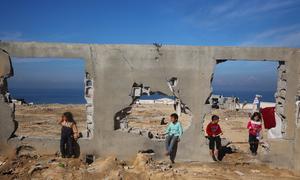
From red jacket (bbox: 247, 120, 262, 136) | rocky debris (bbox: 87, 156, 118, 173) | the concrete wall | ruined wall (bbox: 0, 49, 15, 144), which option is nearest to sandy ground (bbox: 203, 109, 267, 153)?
red jacket (bbox: 247, 120, 262, 136)

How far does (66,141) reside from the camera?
330 inches

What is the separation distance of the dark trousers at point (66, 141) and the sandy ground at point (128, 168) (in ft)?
0.78

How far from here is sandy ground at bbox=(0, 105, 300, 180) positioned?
750 centimetres

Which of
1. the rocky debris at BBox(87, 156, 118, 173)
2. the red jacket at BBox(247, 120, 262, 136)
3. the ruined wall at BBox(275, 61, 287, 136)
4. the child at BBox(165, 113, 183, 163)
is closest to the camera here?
the rocky debris at BBox(87, 156, 118, 173)

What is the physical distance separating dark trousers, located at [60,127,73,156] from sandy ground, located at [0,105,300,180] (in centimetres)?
24

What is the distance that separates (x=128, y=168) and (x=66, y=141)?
174 cm

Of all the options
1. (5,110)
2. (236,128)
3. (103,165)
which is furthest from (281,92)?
(236,128)

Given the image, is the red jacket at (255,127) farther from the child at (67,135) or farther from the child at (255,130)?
the child at (67,135)

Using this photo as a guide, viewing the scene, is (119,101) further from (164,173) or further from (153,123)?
(153,123)

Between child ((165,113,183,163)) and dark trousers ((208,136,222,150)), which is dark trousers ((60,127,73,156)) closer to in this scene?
child ((165,113,183,163))

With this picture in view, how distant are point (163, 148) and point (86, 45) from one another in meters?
3.33

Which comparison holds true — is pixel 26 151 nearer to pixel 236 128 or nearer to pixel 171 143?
pixel 171 143

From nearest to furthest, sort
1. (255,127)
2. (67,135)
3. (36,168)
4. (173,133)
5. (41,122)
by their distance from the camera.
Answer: (36,168)
(67,135)
(173,133)
(255,127)
(41,122)

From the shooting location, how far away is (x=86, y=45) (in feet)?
27.8
